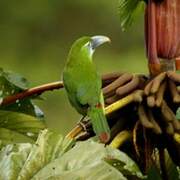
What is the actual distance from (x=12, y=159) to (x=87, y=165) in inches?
3.4

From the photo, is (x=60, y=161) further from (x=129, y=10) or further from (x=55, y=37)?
(x=55, y=37)

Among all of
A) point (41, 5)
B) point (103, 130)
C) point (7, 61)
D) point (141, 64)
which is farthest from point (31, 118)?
point (41, 5)

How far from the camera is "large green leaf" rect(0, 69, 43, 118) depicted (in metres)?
1.03

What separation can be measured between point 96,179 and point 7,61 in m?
5.03

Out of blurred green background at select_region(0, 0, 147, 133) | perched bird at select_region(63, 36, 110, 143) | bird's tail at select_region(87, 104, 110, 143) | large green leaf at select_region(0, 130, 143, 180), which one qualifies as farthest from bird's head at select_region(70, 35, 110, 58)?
blurred green background at select_region(0, 0, 147, 133)

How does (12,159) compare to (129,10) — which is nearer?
(12,159)

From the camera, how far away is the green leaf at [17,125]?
1017 mm

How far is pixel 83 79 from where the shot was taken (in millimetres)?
1224

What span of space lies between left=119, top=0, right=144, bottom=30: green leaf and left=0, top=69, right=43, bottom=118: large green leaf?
20 cm

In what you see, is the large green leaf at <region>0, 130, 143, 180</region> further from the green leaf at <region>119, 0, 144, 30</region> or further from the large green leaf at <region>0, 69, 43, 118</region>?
the green leaf at <region>119, 0, 144, 30</region>

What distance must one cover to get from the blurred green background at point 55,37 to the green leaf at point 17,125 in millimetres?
4125

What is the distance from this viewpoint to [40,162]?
2.84 feet

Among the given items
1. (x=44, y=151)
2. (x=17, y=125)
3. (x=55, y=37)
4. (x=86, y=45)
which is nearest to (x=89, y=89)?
(x=86, y=45)

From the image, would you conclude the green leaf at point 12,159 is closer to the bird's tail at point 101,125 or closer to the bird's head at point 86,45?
the bird's tail at point 101,125
